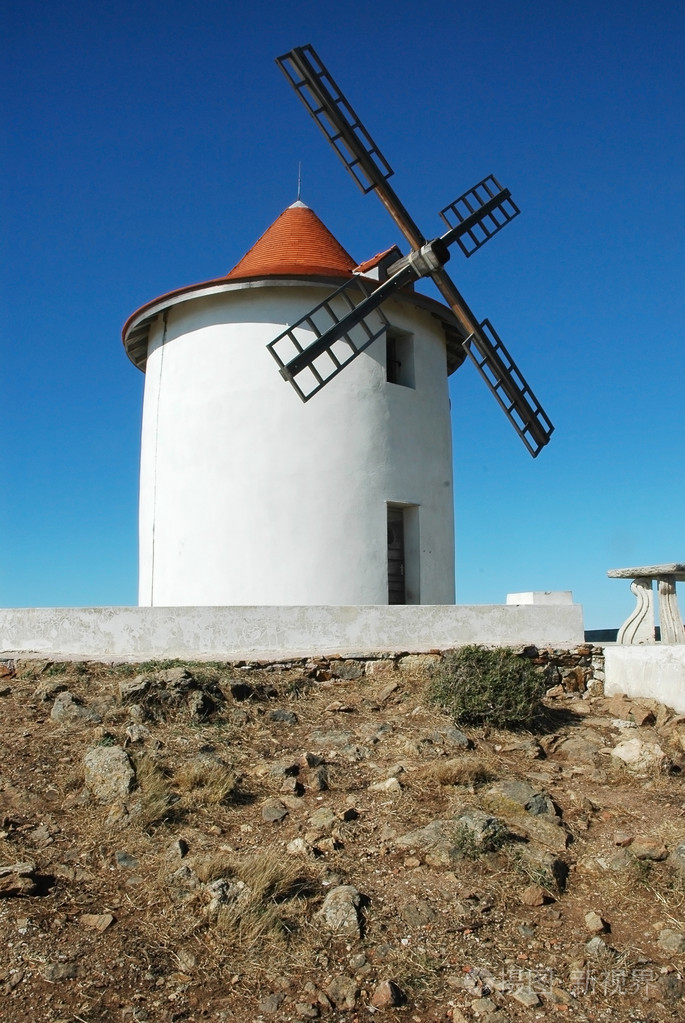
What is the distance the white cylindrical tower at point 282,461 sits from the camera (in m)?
10.9

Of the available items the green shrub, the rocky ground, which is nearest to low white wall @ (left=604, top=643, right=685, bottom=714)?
the rocky ground

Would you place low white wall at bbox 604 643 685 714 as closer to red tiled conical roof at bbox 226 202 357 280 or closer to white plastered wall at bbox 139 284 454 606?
white plastered wall at bbox 139 284 454 606

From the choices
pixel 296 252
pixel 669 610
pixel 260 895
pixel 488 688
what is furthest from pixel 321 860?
pixel 296 252

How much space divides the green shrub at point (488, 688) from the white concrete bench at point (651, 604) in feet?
5.50

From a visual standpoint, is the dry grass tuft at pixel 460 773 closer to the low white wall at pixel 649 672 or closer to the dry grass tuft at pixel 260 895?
the dry grass tuft at pixel 260 895

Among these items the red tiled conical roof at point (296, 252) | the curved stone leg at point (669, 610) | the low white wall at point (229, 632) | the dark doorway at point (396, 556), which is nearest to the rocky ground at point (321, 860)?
the low white wall at point (229, 632)

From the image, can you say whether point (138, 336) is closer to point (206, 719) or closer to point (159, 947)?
point (206, 719)

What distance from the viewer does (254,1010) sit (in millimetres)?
3766

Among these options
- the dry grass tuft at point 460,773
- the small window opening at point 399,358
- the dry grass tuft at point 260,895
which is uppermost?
the small window opening at point 399,358

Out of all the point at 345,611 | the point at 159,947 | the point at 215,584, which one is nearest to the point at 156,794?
the point at 159,947

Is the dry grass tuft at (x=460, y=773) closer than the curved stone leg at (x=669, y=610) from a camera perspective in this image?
Yes

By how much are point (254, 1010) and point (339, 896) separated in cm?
90

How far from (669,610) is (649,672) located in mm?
989

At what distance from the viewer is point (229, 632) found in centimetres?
887
